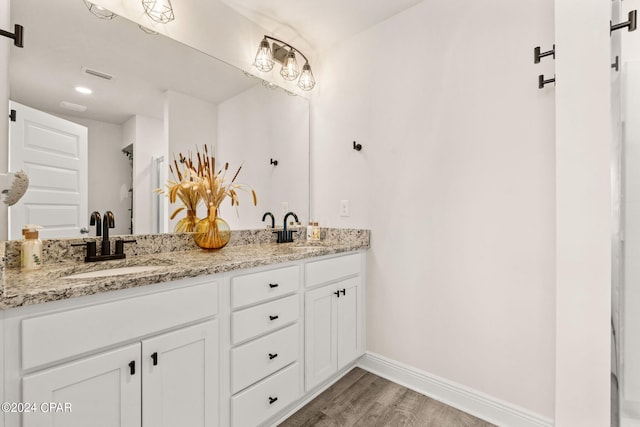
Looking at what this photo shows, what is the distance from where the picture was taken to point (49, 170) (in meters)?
1.34

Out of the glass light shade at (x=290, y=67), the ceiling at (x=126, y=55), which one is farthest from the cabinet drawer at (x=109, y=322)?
the glass light shade at (x=290, y=67)

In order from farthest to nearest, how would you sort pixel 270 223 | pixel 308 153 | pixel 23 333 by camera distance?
pixel 308 153 < pixel 270 223 < pixel 23 333

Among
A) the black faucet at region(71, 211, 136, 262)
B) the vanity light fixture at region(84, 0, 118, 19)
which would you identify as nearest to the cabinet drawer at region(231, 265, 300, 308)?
the black faucet at region(71, 211, 136, 262)

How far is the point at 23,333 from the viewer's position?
2.67ft

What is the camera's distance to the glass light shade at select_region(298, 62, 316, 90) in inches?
Answer: 93.7

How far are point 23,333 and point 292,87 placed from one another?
7.12 feet

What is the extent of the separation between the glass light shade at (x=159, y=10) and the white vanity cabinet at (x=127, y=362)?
1.46m

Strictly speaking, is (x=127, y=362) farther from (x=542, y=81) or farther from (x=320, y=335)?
(x=542, y=81)

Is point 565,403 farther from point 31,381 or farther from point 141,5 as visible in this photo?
point 141,5

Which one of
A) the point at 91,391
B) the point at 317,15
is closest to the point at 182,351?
the point at 91,391

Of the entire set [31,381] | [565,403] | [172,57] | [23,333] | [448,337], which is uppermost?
[172,57]

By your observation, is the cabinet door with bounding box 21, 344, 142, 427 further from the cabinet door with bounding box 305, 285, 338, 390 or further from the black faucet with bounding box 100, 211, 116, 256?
the cabinet door with bounding box 305, 285, 338, 390

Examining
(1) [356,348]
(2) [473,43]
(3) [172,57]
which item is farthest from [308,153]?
(1) [356,348]

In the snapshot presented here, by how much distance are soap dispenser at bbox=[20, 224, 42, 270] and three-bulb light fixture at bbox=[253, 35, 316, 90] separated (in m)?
1.64
